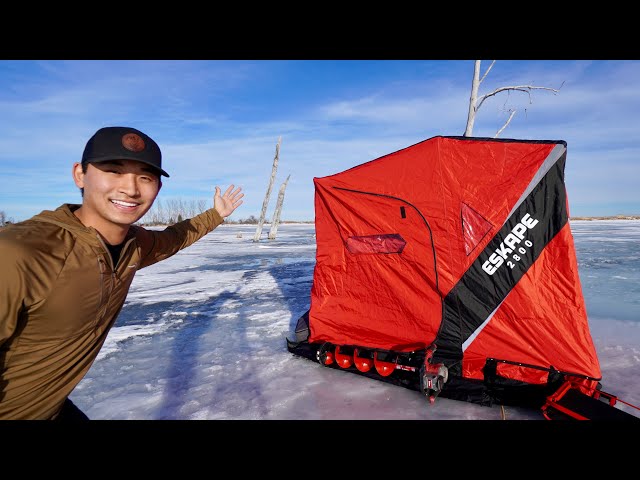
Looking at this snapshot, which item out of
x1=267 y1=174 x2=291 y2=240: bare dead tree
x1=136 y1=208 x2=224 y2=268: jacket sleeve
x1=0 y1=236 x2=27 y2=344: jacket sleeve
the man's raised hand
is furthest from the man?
x1=267 y1=174 x2=291 y2=240: bare dead tree

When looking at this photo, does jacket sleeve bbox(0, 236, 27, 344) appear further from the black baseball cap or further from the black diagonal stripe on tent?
the black diagonal stripe on tent

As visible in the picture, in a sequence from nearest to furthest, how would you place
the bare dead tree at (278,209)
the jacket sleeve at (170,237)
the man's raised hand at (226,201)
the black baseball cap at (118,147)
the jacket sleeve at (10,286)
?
1. the jacket sleeve at (10,286)
2. the black baseball cap at (118,147)
3. the jacket sleeve at (170,237)
4. the man's raised hand at (226,201)
5. the bare dead tree at (278,209)

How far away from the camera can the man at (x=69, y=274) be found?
1188 millimetres

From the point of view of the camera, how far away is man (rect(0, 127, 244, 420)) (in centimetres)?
119

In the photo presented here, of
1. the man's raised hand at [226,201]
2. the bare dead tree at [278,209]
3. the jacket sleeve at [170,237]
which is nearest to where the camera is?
the jacket sleeve at [170,237]

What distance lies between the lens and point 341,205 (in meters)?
3.95

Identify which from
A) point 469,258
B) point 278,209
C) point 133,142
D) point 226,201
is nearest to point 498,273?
point 469,258

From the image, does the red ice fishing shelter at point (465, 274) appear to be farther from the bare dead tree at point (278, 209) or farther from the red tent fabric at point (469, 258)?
the bare dead tree at point (278, 209)

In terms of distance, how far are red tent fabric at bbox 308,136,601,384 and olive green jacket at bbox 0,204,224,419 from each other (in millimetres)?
2718

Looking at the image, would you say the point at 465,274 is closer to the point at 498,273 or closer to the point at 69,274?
the point at 498,273

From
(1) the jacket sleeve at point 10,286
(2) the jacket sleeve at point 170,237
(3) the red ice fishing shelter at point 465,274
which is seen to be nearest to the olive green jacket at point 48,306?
(1) the jacket sleeve at point 10,286
